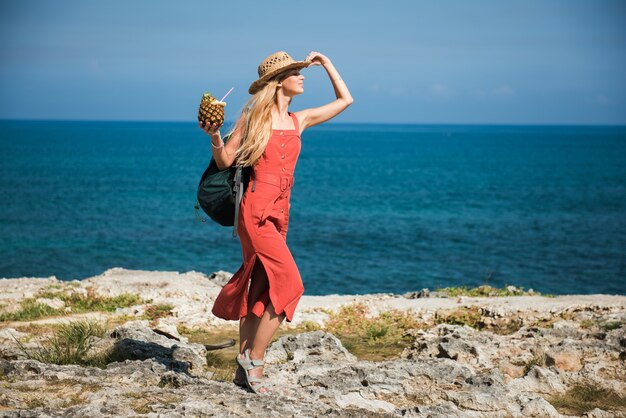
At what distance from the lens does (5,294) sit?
429 inches

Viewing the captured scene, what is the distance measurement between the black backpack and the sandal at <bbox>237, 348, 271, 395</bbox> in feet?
3.27

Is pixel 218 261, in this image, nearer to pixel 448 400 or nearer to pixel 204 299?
pixel 204 299

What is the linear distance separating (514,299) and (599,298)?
4.03 ft

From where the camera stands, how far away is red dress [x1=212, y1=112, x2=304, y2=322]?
19.0ft

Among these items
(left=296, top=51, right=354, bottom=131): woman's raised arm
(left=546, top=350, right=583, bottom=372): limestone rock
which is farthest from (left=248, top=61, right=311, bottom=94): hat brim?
(left=546, top=350, right=583, bottom=372): limestone rock

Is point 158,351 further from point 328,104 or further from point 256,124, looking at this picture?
point 328,104

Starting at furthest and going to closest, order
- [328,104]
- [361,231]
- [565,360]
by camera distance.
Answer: [361,231] < [565,360] < [328,104]

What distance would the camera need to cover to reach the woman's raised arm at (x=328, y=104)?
623 centimetres

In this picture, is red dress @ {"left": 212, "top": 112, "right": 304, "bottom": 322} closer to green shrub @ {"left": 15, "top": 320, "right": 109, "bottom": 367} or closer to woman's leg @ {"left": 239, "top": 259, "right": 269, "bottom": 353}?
woman's leg @ {"left": 239, "top": 259, "right": 269, "bottom": 353}

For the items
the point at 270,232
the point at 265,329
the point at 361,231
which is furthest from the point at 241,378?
the point at 361,231

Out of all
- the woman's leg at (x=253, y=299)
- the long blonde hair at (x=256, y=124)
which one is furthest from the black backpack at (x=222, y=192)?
the woman's leg at (x=253, y=299)

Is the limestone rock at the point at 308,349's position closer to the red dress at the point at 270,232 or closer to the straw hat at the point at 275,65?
the red dress at the point at 270,232

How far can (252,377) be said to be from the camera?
19.4ft

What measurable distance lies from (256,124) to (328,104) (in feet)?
2.57
